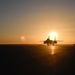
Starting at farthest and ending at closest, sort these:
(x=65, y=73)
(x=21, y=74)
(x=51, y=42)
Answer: (x=51, y=42) < (x=65, y=73) < (x=21, y=74)

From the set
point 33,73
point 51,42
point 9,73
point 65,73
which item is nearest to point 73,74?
point 65,73

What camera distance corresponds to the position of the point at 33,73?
2331cm

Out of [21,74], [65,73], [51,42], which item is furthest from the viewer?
[51,42]

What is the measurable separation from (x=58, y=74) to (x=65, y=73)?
1333mm

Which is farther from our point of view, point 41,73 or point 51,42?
point 51,42

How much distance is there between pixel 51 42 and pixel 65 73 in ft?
409

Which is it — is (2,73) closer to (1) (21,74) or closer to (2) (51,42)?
(1) (21,74)

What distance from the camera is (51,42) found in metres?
149

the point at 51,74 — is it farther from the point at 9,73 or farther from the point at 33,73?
the point at 9,73

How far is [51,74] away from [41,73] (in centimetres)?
113

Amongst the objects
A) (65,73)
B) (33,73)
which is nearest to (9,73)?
(33,73)

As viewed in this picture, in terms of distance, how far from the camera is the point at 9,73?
23.3m

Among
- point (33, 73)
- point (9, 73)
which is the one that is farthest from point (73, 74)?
point (9, 73)

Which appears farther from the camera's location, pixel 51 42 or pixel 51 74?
pixel 51 42
